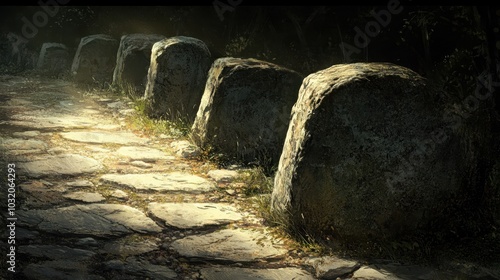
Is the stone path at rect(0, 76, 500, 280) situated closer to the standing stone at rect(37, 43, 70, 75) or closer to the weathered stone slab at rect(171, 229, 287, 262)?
the weathered stone slab at rect(171, 229, 287, 262)

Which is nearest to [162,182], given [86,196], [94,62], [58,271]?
[86,196]

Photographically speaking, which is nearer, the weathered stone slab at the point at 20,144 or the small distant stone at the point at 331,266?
the small distant stone at the point at 331,266

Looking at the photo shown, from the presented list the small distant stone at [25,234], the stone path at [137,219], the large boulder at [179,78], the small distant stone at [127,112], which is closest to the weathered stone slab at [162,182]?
the stone path at [137,219]

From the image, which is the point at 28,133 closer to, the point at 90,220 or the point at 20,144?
the point at 20,144

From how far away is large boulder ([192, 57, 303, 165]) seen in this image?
5.67m

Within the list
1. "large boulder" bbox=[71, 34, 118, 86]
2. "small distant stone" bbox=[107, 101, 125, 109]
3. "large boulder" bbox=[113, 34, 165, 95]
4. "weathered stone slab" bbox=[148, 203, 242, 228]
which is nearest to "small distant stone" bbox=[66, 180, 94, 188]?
"weathered stone slab" bbox=[148, 203, 242, 228]

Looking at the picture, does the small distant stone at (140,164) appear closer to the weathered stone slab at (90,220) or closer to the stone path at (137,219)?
the stone path at (137,219)

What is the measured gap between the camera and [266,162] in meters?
5.52

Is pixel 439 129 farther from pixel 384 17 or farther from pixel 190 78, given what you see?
pixel 384 17

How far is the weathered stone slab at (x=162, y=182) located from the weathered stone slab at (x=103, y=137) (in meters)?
1.33

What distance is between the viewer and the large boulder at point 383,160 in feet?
12.0

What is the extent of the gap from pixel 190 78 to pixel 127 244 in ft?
12.6

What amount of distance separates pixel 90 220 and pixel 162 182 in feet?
3.67

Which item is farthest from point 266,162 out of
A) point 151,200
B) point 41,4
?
point 41,4
